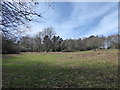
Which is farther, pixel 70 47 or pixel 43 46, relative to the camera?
pixel 70 47

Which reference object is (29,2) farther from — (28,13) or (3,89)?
(3,89)

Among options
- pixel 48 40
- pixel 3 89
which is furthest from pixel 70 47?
pixel 3 89

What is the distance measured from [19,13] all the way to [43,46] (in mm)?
38714

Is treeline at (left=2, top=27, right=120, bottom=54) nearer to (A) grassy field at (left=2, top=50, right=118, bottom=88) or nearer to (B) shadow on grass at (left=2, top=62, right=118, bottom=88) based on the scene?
(A) grassy field at (left=2, top=50, right=118, bottom=88)

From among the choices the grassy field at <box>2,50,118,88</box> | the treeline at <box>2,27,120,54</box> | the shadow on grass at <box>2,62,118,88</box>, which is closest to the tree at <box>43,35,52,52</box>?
the treeline at <box>2,27,120,54</box>

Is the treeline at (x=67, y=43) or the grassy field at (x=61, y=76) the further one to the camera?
the treeline at (x=67, y=43)

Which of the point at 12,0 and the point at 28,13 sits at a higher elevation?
the point at 12,0

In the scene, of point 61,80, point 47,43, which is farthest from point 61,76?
point 47,43

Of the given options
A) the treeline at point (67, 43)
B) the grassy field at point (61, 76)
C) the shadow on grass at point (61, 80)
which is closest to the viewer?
the shadow on grass at point (61, 80)

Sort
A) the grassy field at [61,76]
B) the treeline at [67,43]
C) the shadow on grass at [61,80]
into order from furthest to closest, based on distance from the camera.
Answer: the treeline at [67,43]
the grassy field at [61,76]
the shadow on grass at [61,80]

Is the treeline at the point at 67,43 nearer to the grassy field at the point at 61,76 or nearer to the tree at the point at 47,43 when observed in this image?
the tree at the point at 47,43

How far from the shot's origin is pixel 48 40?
139 feet

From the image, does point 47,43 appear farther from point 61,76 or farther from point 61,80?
point 61,80

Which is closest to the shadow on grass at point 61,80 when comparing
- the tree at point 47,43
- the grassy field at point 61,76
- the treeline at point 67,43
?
the grassy field at point 61,76
